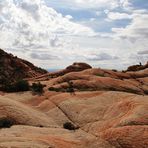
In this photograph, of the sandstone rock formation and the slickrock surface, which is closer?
the slickrock surface

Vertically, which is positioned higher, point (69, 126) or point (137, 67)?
point (137, 67)

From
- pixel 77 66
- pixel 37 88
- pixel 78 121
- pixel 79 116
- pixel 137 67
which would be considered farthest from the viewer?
pixel 137 67

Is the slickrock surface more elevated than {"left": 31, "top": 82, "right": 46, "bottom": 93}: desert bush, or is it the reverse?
{"left": 31, "top": 82, "right": 46, "bottom": 93}: desert bush

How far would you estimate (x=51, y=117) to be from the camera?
6022 cm

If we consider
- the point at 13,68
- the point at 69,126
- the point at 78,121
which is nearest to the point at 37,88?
the point at 78,121

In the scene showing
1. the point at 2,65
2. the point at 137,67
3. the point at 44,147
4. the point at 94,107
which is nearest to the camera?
→ the point at 44,147

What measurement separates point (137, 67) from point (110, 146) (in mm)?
75726

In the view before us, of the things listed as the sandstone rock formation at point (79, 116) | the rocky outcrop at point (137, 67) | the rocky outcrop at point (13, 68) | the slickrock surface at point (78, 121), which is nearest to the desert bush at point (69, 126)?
the sandstone rock formation at point (79, 116)

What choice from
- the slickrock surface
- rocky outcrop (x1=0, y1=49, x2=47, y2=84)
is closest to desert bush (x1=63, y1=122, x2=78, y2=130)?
the slickrock surface

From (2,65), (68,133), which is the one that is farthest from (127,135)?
(2,65)

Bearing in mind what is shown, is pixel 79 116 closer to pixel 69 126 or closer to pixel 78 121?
pixel 78 121

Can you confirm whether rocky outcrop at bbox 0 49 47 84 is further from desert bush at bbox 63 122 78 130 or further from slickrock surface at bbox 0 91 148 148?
desert bush at bbox 63 122 78 130

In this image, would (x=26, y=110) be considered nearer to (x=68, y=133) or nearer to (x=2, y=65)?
(x=68, y=133)

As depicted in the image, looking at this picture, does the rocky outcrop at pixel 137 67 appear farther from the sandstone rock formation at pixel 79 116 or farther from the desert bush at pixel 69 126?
the desert bush at pixel 69 126
